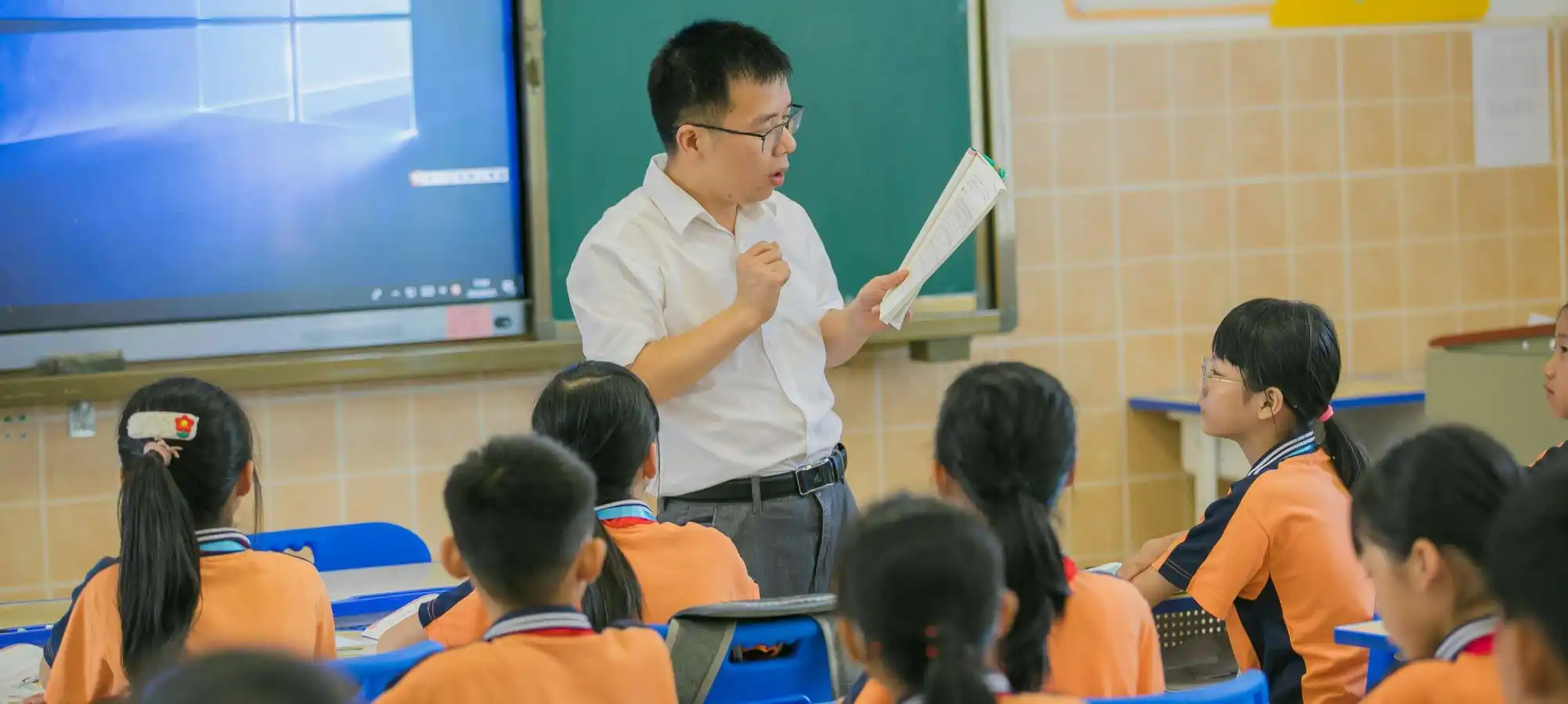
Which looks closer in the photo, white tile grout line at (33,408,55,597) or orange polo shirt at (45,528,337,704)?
orange polo shirt at (45,528,337,704)

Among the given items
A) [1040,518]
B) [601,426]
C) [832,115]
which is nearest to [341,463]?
[832,115]

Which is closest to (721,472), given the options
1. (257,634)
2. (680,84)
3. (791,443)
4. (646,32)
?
(791,443)

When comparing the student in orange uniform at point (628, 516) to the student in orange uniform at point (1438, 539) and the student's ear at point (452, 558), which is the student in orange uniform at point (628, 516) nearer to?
the student's ear at point (452, 558)

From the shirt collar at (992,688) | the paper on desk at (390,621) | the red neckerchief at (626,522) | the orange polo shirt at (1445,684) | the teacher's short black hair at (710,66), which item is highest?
the teacher's short black hair at (710,66)

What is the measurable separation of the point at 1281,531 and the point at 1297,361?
12.0 inches

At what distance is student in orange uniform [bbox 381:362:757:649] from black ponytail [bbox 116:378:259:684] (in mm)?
267

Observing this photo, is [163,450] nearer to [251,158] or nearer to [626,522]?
[626,522]

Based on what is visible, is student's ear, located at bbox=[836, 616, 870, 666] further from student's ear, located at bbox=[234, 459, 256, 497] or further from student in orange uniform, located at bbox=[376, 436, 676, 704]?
student's ear, located at bbox=[234, 459, 256, 497]

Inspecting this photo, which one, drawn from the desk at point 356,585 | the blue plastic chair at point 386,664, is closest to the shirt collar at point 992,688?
the blue plastic chair at point 386,664

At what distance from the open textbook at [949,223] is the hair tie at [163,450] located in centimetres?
113

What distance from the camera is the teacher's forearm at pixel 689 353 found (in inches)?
97.1

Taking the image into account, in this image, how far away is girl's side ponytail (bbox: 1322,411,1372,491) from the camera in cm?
244

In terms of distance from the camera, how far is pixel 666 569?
6.93ft

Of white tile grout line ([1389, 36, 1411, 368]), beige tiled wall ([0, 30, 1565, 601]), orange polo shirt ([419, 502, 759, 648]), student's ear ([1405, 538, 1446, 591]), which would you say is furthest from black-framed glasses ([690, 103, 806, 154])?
white tile grout line ([1389, 36, 1411, 368])
